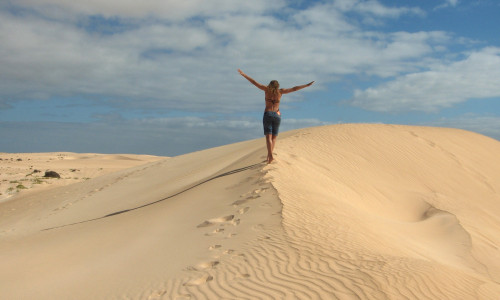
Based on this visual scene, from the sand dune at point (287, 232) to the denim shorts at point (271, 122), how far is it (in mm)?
860

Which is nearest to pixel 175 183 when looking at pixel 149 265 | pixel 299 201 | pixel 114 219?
pixel 114 219

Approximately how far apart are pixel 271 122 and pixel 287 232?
13.1 feet

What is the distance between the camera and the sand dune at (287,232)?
14.4ft

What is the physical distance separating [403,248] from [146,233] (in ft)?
14.3

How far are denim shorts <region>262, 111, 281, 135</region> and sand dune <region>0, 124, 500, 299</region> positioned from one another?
860 mm

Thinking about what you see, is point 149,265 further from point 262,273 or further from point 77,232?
point 77,232

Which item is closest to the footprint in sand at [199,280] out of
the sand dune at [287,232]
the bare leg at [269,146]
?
the sand dune at [287,232]

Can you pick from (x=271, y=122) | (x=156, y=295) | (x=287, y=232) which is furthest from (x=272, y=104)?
(x=156, y=295)

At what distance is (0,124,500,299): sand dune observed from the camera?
438 cm

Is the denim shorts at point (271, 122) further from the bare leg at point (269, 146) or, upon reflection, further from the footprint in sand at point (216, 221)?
the footprint in sand at point (216, 221)

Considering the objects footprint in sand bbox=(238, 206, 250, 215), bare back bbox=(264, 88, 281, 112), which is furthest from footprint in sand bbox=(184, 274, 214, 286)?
bare back bbox=(264, 88, 281, 112)

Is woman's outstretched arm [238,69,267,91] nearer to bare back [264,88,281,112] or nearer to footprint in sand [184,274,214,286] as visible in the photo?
bare back [264,88,281,112]

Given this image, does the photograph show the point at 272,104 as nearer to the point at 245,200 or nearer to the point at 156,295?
the point at 245,200

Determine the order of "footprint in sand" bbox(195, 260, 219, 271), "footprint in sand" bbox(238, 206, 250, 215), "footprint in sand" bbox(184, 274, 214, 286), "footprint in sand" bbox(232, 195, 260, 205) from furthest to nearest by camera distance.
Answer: "footprint in sand" bbox(232, 195, 260, 205), "footprint in sand" bbox(238, 206, 250, 215), "footprint in sand" bbox(195, 260, 219, 271), "footprint in sand" bbox(184, 274, 214, 286)
